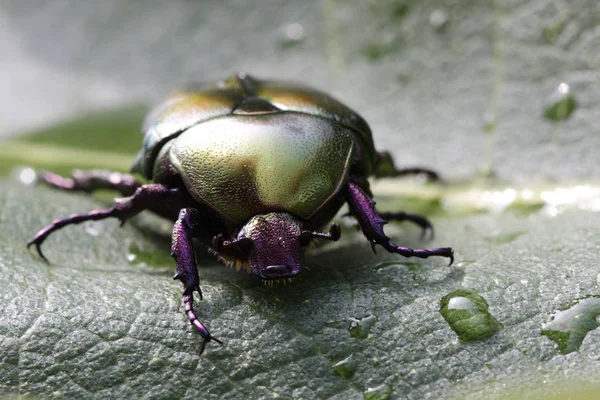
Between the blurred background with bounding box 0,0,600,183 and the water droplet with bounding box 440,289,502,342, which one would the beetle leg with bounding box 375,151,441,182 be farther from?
the water droplet with bounding box 440,289,502,342

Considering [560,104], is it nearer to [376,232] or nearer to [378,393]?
[376,232]

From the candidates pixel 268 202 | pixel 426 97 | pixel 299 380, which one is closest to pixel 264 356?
pixel 299 380

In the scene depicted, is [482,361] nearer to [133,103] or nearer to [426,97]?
[426,97]

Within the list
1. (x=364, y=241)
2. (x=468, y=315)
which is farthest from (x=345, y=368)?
(x=364, y=241)

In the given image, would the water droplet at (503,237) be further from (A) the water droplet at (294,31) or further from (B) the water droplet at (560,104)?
(A) the water droplet at (294,31)

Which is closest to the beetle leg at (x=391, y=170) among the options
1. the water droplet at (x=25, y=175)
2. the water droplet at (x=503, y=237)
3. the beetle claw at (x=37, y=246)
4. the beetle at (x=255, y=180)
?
the beetle at (x=255, y=180)

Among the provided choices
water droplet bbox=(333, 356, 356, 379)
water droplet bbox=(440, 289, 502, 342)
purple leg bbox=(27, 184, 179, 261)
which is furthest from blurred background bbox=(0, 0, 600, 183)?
water droplet bbox=(333, 356, 356, 379)
